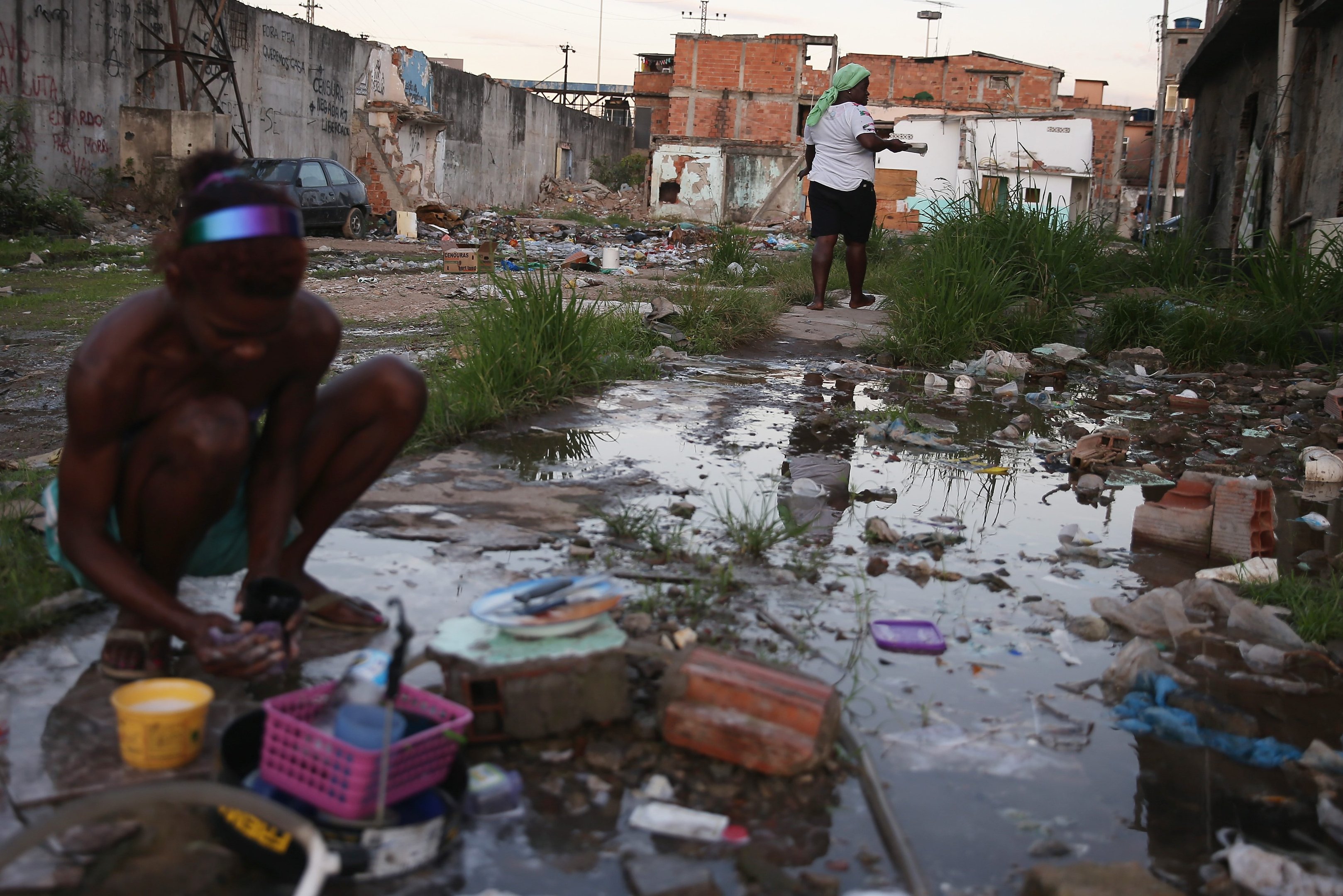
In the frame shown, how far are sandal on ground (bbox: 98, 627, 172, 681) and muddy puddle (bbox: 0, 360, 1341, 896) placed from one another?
83 millimetres

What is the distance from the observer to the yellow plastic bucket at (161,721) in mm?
1509

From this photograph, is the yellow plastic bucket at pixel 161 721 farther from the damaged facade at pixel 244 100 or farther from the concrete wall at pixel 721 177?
the concrete wall at pixel 721 177

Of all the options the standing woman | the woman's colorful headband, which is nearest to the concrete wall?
the standing woman

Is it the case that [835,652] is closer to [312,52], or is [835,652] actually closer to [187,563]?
[187,563]

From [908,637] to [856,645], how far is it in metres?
0.12

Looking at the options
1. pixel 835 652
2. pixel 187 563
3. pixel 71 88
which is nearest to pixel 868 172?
pixel 835 652

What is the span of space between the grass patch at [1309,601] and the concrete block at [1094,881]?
115cm

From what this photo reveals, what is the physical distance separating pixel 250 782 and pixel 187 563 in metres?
0.62

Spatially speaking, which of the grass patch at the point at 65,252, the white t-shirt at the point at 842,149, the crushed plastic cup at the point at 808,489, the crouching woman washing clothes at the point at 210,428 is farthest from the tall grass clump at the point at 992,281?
the grass patch at the point at 65,252

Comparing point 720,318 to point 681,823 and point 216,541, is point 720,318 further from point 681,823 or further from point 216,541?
point 681,823

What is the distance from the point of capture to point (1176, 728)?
187cm

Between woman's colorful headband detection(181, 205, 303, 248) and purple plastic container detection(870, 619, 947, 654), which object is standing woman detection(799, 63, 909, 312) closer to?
purple plastic container detection(870, 619, 947, 654)

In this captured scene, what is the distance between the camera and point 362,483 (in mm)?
2145

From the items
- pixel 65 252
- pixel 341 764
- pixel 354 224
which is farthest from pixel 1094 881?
pixel 354 224
